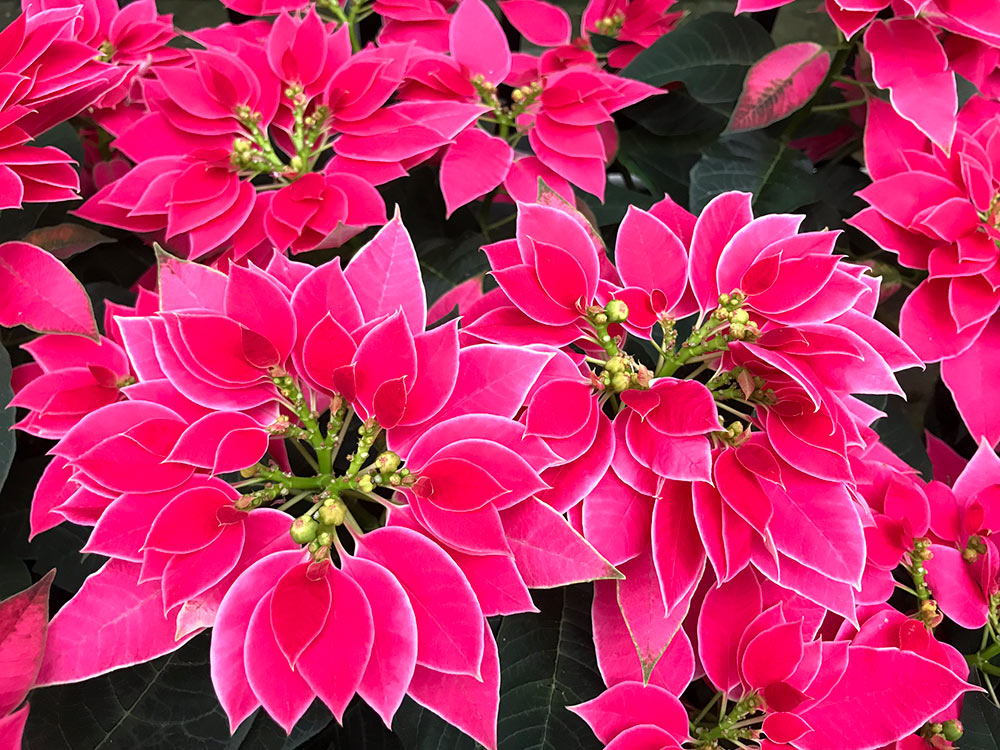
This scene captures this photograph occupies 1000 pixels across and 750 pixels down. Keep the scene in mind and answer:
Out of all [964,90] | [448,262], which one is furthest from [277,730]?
[964,90]

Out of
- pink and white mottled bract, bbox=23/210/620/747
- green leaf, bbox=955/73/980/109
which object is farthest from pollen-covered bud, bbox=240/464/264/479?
green leaf, bbox=955/73/980/109

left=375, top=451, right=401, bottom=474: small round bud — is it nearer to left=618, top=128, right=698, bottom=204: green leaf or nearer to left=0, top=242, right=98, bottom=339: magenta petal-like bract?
left=0, top=242, right=98, bottom=339: magenta petal-like bract

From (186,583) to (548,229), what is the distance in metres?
0.30

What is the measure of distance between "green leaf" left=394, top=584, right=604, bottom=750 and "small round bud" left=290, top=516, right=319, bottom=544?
0.16 metres

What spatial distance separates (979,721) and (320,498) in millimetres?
491

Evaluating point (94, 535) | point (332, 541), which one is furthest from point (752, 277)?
point (94, 535)

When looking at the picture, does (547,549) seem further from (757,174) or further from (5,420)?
(757,174)

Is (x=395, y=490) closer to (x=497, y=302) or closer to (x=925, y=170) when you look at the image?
(x=497, y=302)

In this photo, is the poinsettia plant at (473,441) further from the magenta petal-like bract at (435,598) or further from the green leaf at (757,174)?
the green leaf at (757,174)

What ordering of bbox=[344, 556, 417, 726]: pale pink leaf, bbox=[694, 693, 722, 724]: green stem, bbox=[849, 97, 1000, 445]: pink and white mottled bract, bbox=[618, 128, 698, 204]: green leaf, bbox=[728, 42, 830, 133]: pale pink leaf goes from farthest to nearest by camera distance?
bbox=[618, 128, 698, 204]: green leaf < bbox=[728, 42, 830, 133]: pale pink leaf < bbox=[849, 97, 1000, 445]: pink and white mottled bract < bbox=[694, 693, 722, 724]: green stem < bbox=[344, 556, 417, 726]: pale pink leaf

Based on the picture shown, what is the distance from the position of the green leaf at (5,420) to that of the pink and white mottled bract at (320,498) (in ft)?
0.35

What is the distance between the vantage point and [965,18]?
639 millimetres

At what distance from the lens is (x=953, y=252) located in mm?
609

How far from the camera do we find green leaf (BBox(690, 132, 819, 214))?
0.74 metres
